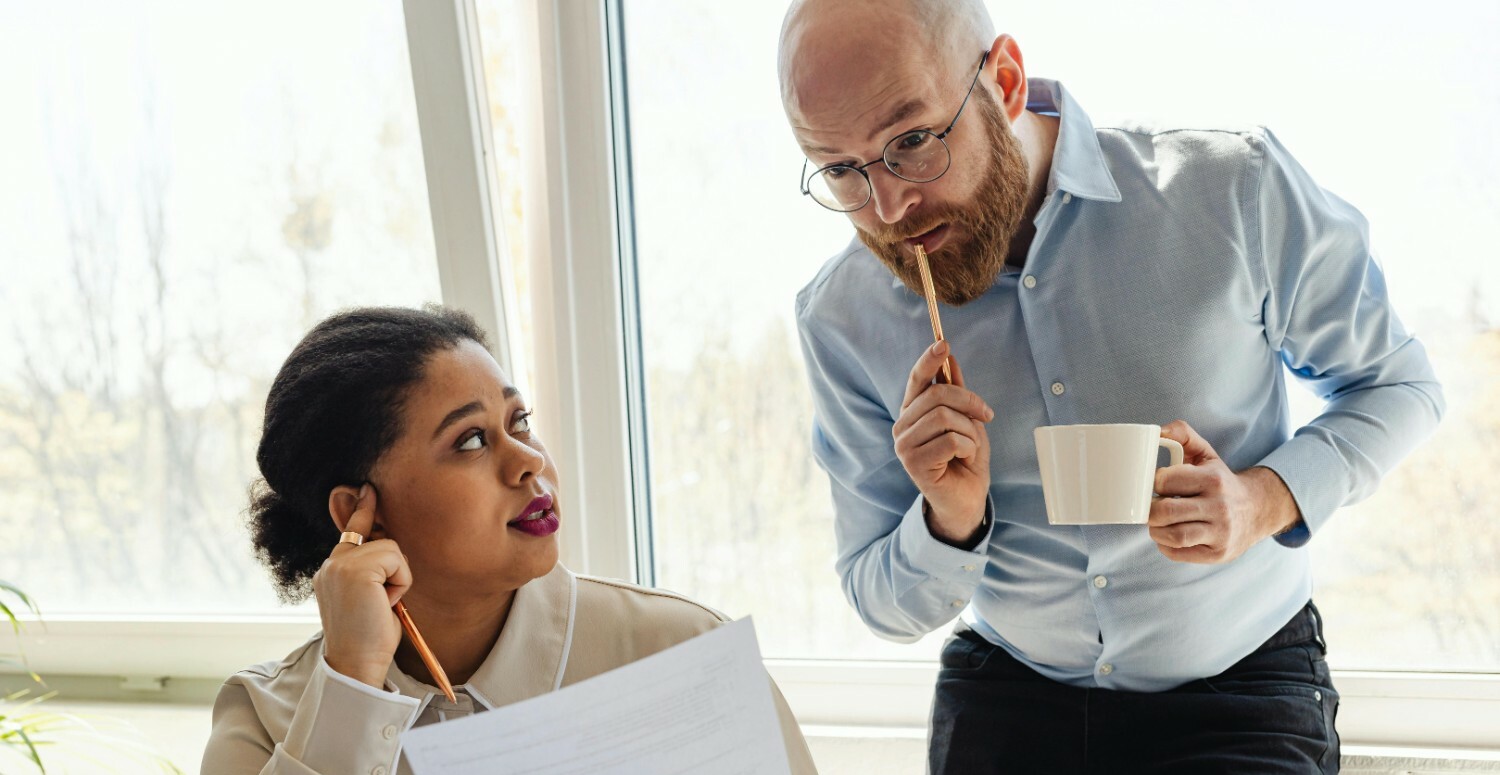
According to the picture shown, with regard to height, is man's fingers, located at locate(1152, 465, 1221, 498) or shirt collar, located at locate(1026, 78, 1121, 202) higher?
→ shirt collar, located at locate(1026, 78, 1121, 202)

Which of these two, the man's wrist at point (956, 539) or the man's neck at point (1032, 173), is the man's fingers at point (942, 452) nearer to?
the man's wrist at point (956, 539)

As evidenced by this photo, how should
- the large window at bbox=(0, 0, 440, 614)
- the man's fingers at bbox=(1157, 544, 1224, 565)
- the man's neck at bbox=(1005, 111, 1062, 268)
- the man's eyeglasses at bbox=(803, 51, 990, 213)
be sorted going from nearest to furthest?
the man's fingers at bbox=(1157, 544, 1224, 565) < the man's eyeglasses at bbox=(803, 51, 990, 213) < the man's neck at bbox=(1005, 111, 1062, 268) < the large window at bbox=(0, 0, 440, 614)

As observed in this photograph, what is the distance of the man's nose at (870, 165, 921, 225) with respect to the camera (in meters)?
1.36

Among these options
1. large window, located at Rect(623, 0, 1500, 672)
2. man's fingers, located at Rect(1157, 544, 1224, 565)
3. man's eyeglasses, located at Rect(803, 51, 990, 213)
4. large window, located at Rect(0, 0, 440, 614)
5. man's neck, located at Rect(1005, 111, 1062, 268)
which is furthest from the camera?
large window, located at Rect(0, 0, 440, 614)

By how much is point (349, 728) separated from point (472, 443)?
1.15 feet

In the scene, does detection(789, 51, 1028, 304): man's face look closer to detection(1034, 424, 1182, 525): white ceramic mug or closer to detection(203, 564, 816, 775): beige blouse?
detection(1034, 424, 1182, 525): white ceramic mug

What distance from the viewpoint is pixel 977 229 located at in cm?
140

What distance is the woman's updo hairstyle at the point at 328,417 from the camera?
4.45 ft

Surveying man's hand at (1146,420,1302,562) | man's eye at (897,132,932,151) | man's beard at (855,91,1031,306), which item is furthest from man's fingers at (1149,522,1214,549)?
man's eye at (897,132,932,151)

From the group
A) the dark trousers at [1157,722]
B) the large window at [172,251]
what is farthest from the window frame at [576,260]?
the dark trousers at [1157,722]

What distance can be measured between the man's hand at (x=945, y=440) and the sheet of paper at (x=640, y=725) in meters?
0.45

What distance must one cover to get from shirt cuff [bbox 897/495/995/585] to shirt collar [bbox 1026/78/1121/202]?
416mm

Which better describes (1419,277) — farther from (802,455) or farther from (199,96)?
(199,96)

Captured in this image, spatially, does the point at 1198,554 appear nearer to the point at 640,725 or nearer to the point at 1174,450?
the point at 1174,450
